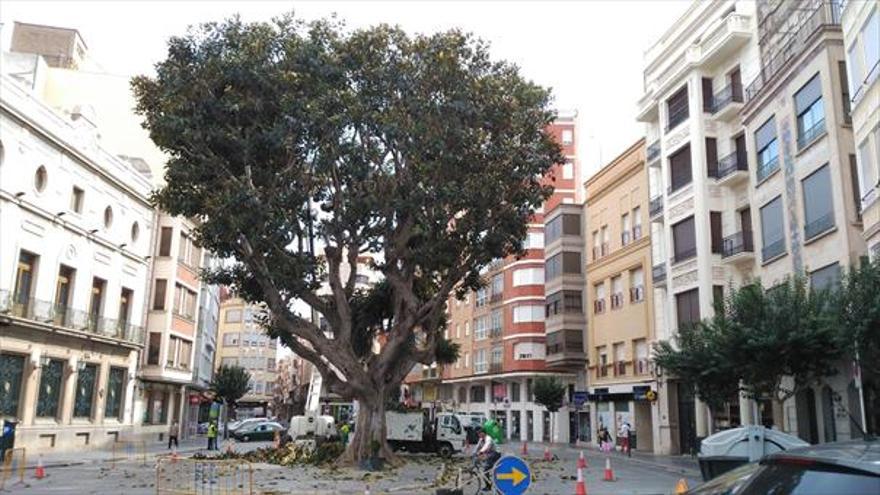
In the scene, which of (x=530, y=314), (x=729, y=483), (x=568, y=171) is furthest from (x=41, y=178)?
(x=568, y=171)

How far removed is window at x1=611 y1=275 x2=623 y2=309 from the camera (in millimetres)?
45500

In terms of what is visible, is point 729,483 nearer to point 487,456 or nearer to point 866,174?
point 487,456

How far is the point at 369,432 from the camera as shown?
90.2 ft

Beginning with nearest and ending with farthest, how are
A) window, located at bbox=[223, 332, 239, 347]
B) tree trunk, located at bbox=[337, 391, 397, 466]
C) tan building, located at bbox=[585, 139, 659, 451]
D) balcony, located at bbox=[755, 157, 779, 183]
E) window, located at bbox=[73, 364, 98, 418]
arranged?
tree trunk, located at bbox=[337, 391, 397, 466] → balcony, located at bbox=[755, 157, 779, 183] → window, located at bbox=[73, 364, 98, 418] → tan building, located at bbox=[585, 139, 659, 451] → window, located at bbox=[223, 332, 239, 347]

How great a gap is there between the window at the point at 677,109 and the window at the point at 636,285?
8.17 m

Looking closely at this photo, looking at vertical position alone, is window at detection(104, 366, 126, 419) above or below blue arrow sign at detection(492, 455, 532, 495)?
→ above

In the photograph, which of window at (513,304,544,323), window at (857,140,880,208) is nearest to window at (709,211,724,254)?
window at (857,140,880,208)

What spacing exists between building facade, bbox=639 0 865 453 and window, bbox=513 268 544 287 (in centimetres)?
2142

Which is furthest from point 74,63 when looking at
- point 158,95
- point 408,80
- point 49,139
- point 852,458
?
point 852,458

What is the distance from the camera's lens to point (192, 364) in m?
52.5

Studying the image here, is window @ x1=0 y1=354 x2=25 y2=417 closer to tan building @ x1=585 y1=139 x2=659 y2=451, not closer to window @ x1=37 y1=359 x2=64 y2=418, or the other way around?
window @ x1=37 y1=359 x2=64 y2=418

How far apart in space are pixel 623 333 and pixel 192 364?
27524 millimetres

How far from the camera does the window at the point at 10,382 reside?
101 ft

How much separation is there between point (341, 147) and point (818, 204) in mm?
15142
